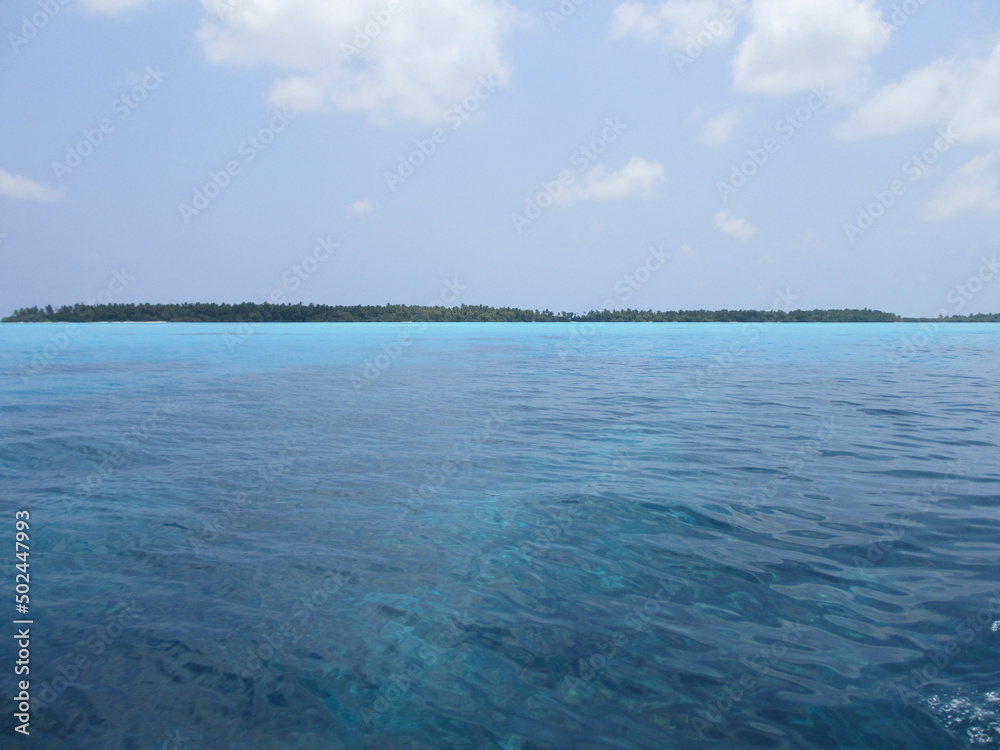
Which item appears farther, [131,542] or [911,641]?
[131,542]

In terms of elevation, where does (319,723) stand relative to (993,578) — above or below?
below

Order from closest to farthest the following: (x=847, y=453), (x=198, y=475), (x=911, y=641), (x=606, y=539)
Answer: (x=911, y=641) < (x=606, y=539) < (x=198, y=475) < (x=847, y=453)

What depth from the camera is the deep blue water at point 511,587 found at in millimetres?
4262

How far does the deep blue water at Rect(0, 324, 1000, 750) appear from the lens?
4.26m

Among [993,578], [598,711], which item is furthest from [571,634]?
[993,578]

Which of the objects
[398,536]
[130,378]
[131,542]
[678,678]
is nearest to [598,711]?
[678,678]

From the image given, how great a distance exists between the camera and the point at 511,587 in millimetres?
6230

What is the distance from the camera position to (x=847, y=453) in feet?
37.8

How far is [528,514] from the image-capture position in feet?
27.3

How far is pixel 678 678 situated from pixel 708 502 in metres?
4.39

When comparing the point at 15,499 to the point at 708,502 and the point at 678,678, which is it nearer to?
the point at 678,678

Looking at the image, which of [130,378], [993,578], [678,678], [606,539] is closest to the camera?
[678,678]

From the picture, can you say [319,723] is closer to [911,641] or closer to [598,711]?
[598,711]

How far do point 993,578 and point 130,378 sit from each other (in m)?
30.6
